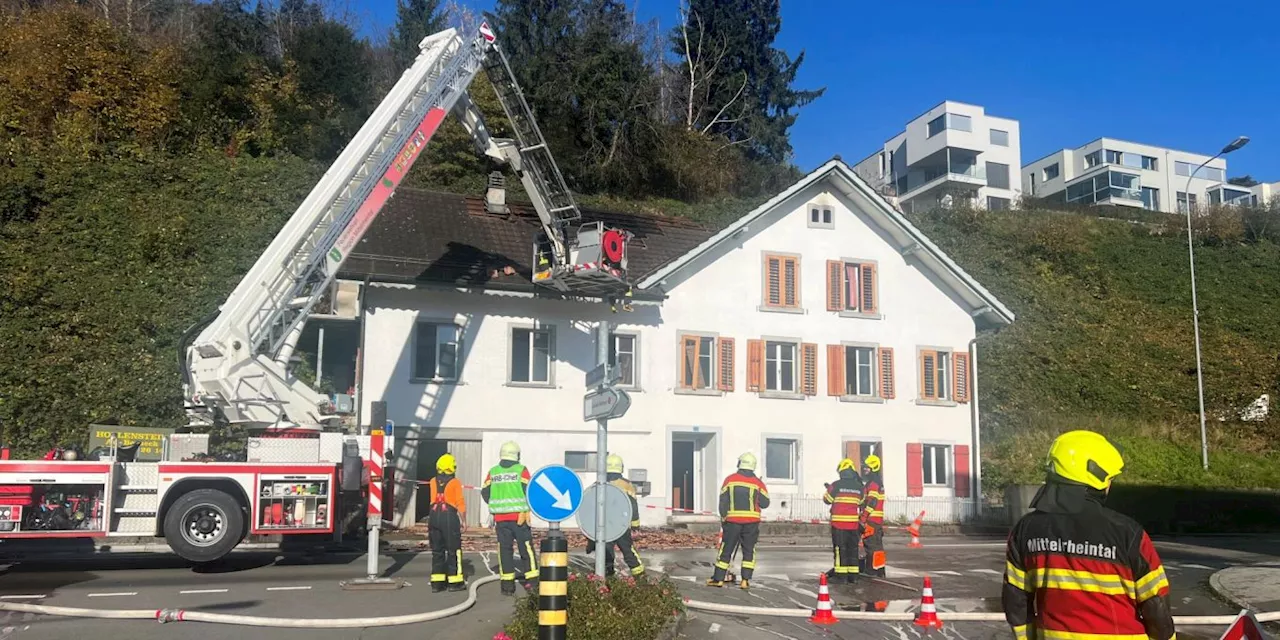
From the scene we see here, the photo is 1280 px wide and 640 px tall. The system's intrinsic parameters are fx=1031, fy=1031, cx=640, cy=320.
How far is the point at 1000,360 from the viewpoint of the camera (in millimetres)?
33469

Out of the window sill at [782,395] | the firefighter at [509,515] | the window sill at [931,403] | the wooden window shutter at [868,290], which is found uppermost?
the wooden window shutter at [868,290]

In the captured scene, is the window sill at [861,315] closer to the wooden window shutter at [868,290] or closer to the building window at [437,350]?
the wooden window shutter at [868,290]

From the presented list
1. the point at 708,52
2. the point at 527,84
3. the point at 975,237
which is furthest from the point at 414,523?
the point at 708,52

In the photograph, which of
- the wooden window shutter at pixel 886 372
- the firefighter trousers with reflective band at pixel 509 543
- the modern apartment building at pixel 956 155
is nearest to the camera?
the firefighter trousers with reflective band at pixel 509 543

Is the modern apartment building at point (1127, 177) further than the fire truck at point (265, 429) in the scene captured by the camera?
Yes

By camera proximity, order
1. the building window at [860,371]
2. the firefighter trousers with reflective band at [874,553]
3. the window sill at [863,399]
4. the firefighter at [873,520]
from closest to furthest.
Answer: the firefighter at [873,520]
the firefighter trousers with reflective band at [874,553]
the window sill at [863,399]
the building window at [860,371]

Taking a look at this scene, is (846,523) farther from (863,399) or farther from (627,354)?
(863,399)

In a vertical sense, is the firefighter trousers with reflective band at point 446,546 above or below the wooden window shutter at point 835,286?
below

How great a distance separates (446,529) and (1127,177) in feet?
226

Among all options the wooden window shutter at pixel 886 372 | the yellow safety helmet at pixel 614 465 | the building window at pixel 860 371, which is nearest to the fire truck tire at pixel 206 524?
the yellow safety helmet at pixel 614 465

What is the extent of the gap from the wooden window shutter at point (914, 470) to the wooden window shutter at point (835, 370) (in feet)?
7.79

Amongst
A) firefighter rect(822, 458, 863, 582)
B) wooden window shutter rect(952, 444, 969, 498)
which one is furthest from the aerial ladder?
wooden window shutter rect(952, 444, 969, 498)

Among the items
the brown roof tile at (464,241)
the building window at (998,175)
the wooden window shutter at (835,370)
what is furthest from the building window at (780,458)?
the building window at (998,175)

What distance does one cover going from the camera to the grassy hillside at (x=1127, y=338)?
31.3 meters
